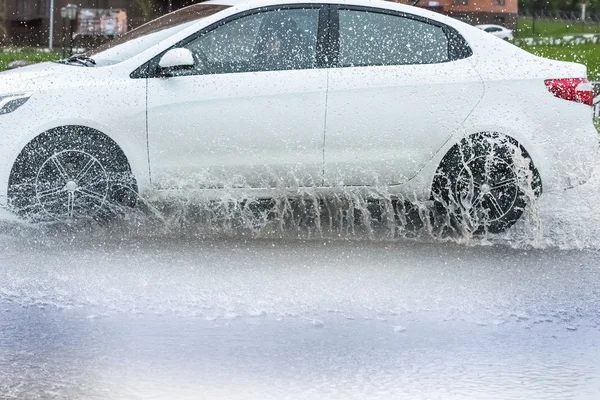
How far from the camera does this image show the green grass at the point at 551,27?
238 ft

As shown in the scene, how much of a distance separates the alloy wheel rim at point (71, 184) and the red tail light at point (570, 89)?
3.08 meters

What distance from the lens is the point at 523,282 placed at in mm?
8047

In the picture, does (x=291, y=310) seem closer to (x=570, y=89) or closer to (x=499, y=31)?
(x=570, y=89)

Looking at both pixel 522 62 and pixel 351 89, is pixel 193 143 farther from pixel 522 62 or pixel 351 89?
pixel 522 62

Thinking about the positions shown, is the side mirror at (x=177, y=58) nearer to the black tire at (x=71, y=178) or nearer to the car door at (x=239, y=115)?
the car door at (x=239, y=115)

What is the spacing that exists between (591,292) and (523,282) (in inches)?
16.4

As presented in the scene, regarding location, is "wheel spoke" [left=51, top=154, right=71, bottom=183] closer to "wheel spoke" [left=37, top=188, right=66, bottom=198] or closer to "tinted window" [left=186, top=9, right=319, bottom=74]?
"wheel spoke" [left=37, top=188, right=66, bottom=198]

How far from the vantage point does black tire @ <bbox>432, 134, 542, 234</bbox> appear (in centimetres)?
939

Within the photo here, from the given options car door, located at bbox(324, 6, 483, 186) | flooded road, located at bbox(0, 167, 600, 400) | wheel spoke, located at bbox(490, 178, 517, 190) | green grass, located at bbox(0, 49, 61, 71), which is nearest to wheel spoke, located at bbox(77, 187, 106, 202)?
flooded road, located at bbox(0, 167, 600, 400)

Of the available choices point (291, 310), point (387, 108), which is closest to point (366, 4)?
point (387, 108)

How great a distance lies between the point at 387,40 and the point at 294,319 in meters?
3.12

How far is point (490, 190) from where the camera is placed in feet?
30.9

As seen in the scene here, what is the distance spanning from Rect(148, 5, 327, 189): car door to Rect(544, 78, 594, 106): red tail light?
157 cm

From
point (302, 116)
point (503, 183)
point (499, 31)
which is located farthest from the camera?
point (499, 31)
